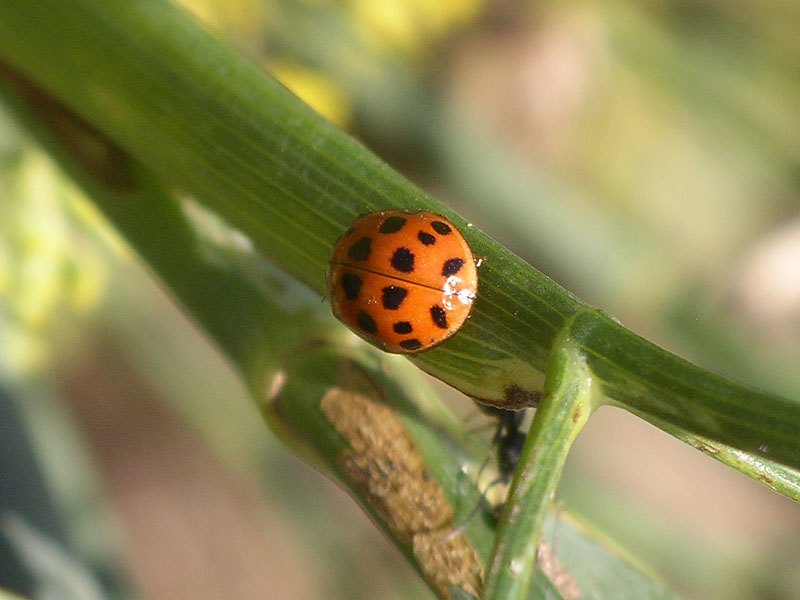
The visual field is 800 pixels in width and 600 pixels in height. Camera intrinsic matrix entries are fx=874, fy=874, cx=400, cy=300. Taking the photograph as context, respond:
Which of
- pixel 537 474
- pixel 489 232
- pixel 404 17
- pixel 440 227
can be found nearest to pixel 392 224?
pixel 440 227

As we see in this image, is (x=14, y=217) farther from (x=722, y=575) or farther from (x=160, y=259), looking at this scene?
(x=722, y=575)

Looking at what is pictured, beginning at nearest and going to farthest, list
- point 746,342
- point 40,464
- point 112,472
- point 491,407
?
point 491,407 < point 40,464 < point 746,342 < point 112,472

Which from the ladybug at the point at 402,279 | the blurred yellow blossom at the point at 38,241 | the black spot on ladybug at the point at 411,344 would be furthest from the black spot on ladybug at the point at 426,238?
the blurred yellow blossom at the point at 38,241

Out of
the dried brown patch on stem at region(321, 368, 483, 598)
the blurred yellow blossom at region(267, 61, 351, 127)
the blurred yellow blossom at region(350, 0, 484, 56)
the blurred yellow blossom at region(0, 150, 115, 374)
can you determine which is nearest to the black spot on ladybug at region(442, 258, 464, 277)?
the dried brown patch on stem at region(321, 368, 483, 598)

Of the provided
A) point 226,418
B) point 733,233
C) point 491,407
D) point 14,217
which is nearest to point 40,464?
point 14,217

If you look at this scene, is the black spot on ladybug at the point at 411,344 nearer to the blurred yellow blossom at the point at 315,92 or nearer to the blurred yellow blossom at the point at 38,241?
the blurred yellow blossom at the point at 38,241

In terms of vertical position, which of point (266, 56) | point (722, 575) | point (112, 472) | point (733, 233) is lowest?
point (112, 472)

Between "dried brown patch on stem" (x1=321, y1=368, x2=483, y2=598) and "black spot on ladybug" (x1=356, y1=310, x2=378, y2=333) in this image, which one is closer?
"dried brown patch on stem" (x1=321, y1=368, x2=483, y2=598)

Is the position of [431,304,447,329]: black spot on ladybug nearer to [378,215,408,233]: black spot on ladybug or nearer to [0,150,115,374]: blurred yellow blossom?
[378,215,408,233]: black spot on ladybug
